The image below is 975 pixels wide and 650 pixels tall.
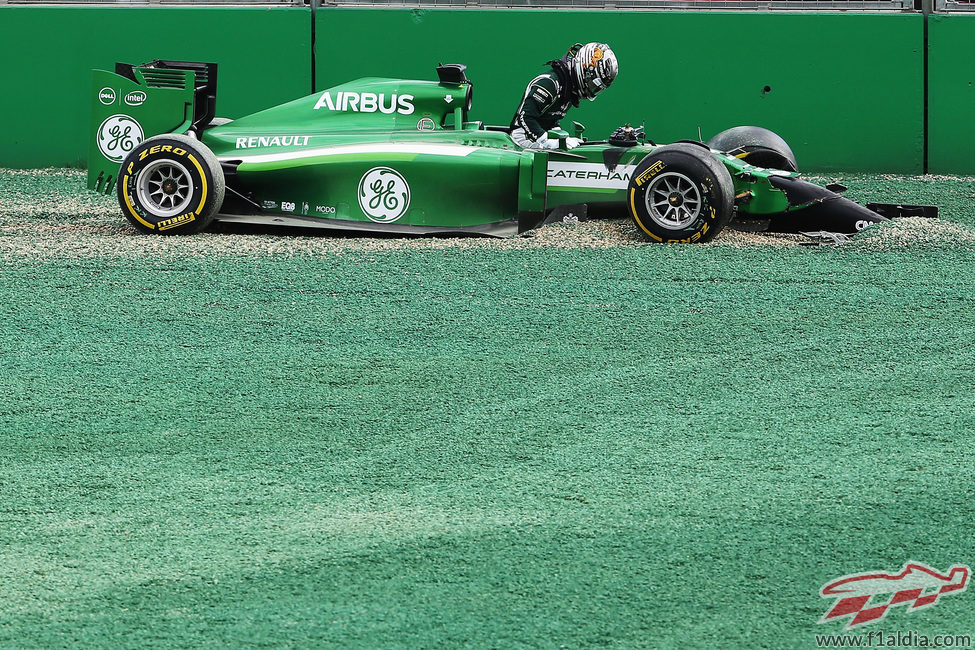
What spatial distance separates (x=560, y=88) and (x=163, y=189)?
2781 mm

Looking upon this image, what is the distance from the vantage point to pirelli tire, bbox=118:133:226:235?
7.79 meters

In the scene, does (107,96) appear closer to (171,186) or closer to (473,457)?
(171,186)

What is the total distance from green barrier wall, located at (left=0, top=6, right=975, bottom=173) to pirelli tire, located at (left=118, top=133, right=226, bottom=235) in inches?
128

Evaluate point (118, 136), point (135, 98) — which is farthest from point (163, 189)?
→ point (135, 98)

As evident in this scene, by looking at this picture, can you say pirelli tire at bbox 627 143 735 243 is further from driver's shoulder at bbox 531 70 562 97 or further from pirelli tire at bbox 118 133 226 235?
pirelli tire at bbox 118 133 226 235

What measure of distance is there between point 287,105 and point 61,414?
4263 mm

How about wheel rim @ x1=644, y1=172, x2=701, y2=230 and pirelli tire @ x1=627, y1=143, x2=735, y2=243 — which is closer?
pirelli tire @ x1=627, y1=143, x2=735, y2=243

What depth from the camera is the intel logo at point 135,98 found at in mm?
8180

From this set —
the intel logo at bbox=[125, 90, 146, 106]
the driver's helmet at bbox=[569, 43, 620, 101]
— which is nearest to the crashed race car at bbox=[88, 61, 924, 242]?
the intel logo at bbox=[125, 90, 146, 106]

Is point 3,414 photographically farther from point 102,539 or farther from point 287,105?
point 287,105

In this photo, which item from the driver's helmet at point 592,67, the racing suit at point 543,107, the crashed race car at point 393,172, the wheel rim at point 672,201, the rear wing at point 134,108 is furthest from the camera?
the driver's helmet at point 592,67

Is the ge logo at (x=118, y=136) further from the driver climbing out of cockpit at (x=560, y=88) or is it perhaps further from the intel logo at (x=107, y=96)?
the driver climbing out of cockpit at (x=560, y=88)

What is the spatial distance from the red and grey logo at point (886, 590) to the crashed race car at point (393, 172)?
451 cm

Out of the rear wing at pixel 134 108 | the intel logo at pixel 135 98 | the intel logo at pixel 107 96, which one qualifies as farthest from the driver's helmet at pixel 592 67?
the intel logo at pixel 107 96
